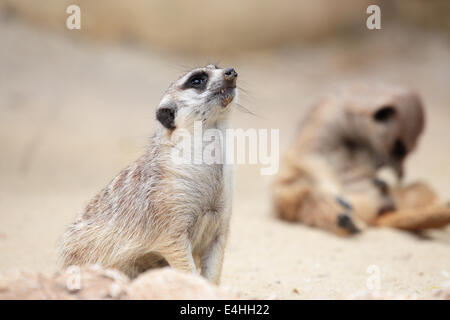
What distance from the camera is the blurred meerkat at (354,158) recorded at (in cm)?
698

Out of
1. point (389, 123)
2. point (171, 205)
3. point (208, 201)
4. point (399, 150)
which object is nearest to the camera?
point (171, 205)

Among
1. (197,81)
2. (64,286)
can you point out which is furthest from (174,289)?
(197,81)

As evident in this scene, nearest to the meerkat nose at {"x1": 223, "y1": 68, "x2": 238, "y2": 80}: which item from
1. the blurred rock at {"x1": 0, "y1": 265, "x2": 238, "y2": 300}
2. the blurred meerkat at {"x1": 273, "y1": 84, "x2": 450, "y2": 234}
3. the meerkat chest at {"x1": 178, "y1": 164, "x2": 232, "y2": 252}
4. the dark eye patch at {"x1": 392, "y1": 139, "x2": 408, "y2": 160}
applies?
the meerkat chest at {"x1": 178, "y1": 164, "x2": 232, "y2": 252}

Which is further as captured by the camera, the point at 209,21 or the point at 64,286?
the point at 209,21

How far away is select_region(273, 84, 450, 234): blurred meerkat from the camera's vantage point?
6.98m

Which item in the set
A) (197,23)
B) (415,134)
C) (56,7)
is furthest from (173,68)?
(415,134)

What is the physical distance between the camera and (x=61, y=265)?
3.86m

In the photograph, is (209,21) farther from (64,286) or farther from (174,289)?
(174,289)

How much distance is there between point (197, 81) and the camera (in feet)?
11.9

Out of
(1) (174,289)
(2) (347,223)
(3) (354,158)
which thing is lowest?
(2) (347,223)

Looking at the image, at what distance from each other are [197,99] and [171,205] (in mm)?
717

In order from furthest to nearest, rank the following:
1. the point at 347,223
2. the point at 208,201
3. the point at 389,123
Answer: the point at 389,123 → the point at 347,223 → the point at 208,201

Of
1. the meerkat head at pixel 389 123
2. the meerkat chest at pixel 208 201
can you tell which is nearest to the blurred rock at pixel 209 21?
the meerkat head at pixel 389 123
